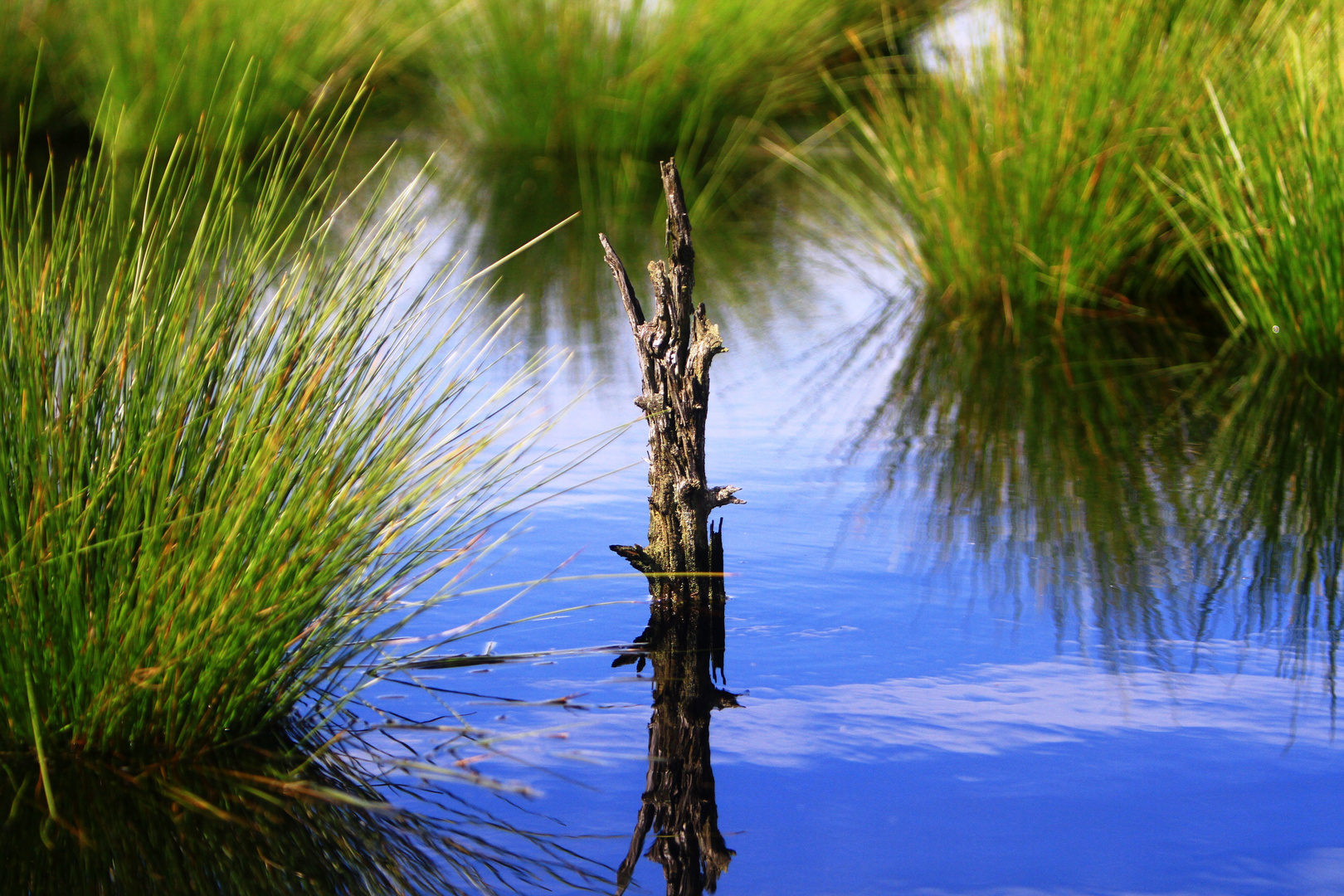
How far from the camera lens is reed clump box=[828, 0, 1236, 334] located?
3811mm

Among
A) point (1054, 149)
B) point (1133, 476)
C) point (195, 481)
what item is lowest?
point (195, 481)

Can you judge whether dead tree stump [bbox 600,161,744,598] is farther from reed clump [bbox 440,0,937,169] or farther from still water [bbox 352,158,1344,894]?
reed clump [bbox 440,0,937,169]

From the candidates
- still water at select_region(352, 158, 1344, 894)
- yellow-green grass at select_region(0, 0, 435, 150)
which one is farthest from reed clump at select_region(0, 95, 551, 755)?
yellow-green grass at select_region(0, 0, 435, 150)

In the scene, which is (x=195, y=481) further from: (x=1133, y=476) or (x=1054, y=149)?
(x=1054, y=149)

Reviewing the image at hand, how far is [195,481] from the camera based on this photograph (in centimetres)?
161

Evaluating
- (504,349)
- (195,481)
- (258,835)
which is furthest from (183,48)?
(258,835)

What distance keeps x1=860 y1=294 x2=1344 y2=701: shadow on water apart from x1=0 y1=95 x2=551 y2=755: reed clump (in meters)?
1.05

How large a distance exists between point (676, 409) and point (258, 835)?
34.3 inches

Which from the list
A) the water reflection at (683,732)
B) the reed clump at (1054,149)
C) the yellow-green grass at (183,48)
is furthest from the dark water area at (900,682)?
the yellow-green grass at (183,48)

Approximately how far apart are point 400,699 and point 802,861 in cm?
59

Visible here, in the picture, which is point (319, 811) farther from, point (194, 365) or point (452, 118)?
point (452, 118)

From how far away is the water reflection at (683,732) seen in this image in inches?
59.9

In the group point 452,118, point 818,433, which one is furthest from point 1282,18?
point 452,118

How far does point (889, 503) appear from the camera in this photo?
267cm
